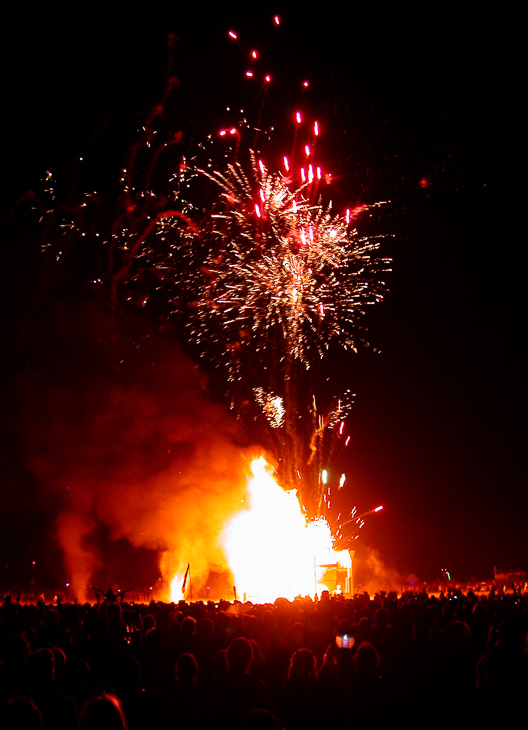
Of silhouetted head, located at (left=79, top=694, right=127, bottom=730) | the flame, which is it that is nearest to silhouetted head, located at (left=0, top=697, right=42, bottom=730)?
silhouetted head, located at (left=79, top=694, right=127, bottom=730)

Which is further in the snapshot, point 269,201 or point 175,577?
point 175,577

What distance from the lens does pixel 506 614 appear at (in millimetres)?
11758

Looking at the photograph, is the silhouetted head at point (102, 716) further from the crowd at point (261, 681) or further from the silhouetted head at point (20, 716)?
the silhouetted head at point (20, 716)

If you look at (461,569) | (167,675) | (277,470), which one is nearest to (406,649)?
(167,675)

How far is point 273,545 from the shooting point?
26750 millimetres

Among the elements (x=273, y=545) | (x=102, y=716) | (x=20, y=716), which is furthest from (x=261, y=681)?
(x=273, y=545)

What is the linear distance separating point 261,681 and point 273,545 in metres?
23.0

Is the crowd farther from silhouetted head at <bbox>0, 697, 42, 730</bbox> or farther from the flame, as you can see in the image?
the flame

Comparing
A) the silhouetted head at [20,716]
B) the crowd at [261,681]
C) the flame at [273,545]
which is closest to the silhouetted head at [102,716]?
the crowd at [261,681]

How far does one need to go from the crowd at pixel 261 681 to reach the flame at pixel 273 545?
15822 millimetres

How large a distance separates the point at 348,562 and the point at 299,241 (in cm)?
1628

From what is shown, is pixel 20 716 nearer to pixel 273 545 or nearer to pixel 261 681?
pixel 261 681

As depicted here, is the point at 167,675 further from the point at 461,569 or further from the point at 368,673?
the point at 461,569

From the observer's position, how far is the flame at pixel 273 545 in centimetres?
2488
